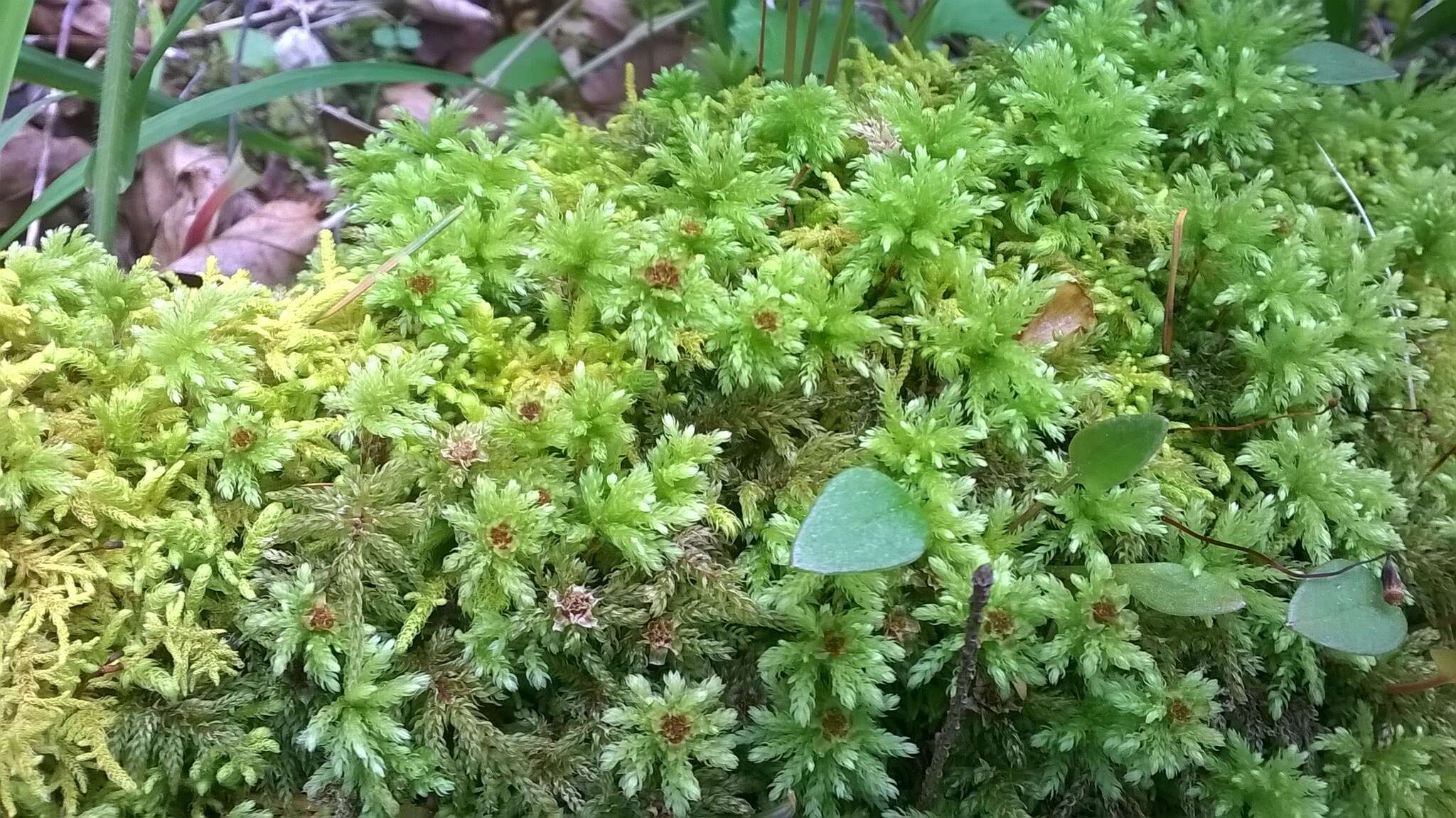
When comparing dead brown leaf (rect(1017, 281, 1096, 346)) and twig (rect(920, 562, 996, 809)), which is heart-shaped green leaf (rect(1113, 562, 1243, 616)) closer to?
twig (rect(920, 562, 996, 809))

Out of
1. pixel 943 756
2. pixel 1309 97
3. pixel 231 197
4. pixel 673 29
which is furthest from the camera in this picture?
pixel 673 29

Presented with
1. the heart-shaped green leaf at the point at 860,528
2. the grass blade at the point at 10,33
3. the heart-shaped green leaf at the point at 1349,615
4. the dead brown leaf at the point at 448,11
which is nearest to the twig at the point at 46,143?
the grass blade at the point at 10,33

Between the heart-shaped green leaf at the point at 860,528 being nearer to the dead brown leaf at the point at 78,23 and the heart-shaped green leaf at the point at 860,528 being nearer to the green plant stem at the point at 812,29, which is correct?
the green plant stem at the point at 812,29

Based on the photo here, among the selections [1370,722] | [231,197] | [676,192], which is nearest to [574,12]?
[231,197]

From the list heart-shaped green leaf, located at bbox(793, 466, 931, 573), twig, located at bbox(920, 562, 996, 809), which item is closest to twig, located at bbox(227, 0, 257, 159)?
heart-shaped green leaf, located at bbox(793, 466, 931, 573)

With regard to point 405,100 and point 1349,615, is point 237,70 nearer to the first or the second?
point 405,100

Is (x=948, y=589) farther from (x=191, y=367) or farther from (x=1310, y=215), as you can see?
(x=191, y=367)

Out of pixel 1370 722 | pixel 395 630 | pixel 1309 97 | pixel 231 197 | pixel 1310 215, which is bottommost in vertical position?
pixel 1370 722

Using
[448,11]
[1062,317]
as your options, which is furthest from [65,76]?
[1062,317]

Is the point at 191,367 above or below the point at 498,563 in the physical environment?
above
